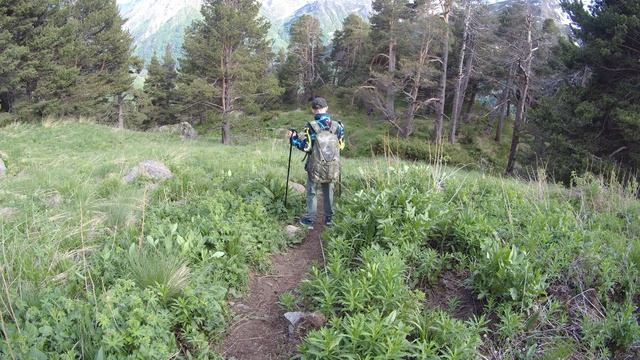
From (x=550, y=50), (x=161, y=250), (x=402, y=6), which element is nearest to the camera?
(x=161, y=250)

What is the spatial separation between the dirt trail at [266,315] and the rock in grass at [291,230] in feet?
1.05

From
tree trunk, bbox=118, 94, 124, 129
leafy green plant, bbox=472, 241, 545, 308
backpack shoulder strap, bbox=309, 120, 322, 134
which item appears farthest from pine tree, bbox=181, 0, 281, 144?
leafy green plant, bbox=472, 241, 545, 308

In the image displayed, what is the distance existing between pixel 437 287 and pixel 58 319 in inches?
120

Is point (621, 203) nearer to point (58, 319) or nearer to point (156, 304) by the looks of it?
point (156, 304)

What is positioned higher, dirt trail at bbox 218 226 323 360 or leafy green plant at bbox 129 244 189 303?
leafy green plant at bbox 129 244 189 303

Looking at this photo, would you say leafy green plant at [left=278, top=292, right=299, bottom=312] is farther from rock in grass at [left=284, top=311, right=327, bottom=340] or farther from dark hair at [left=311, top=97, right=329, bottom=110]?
dark hair at [left=311, top=97, right=329, bottom=110]

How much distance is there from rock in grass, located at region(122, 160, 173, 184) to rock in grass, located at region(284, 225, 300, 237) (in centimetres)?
319

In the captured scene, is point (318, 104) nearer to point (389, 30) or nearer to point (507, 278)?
point (507, 278)

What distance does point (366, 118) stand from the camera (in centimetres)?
3800

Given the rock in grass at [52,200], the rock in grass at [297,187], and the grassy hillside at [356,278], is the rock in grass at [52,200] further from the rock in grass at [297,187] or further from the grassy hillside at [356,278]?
the rock in grass at [297,187]

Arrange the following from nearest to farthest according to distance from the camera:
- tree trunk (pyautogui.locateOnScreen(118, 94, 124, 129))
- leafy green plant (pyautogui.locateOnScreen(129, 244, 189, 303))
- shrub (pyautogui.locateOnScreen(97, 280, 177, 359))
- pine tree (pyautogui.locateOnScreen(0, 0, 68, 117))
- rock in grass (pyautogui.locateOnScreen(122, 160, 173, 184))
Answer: shrub (pyautogui.locateOnScreen(97, 280, 177, 359)) < leafy green plant (pyautogui.locateOnScreen(129, 244, 189, 303)) < rock in grass (pyautogui.locateOnScreen(122, 160, 173, 184)) < pine tree (pyautogui.locateOnScreen(0, 0, 68, 117)) < tree trunk (pyautogui.locateOnScreen(118, 94, 124, 129))

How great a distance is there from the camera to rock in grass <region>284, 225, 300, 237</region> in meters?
5.15

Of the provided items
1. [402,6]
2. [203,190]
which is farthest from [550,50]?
[203,190]

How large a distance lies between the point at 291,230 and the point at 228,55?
18.5 m
